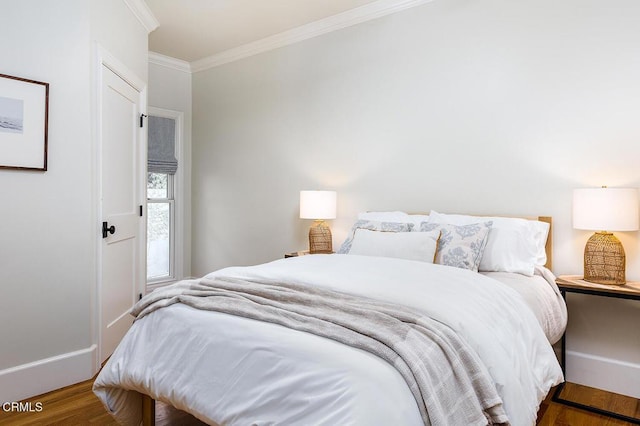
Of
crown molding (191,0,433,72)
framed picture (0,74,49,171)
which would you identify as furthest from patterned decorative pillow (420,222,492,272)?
framed picture (0,74,49,171)

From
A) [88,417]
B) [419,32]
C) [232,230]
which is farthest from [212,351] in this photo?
[232,230]

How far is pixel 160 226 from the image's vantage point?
5.06 metres

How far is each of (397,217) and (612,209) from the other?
1.35 metres

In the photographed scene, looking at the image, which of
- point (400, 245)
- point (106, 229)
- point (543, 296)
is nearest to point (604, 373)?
point (543, 296)

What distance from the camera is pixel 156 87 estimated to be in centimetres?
486

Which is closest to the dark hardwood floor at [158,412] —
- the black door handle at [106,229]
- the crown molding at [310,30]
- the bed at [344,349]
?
the bed at [344,349]

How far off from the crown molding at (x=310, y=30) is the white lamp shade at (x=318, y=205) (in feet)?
5.04

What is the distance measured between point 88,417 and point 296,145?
2.85 meters

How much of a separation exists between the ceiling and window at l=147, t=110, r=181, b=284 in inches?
33.9

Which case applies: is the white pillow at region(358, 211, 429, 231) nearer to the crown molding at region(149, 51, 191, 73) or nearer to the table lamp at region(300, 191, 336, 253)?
the table lamp at region(300, 191, 336, 253)

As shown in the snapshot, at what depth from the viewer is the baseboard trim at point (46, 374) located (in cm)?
243

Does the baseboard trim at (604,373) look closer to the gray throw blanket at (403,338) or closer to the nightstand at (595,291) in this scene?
the nightstand at (595,291)

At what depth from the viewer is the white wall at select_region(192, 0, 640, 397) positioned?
8.71 ft

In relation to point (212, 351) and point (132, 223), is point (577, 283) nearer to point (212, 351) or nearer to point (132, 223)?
point (212, 351)
